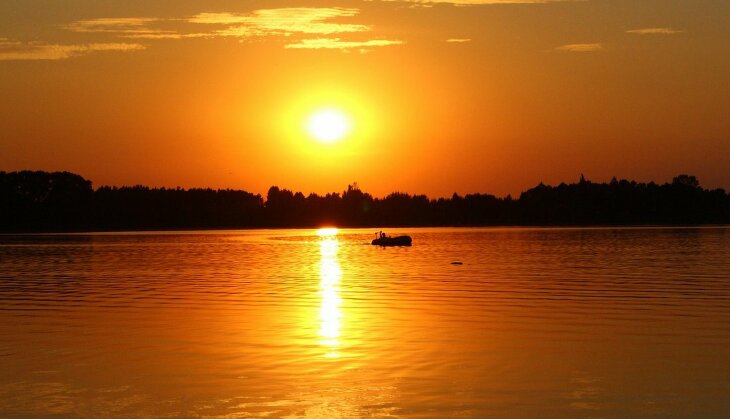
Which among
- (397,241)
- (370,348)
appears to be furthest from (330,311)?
(397,241)

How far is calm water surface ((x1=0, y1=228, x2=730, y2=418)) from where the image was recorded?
16484 millimetres

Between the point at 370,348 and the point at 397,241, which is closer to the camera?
the point at 370,348

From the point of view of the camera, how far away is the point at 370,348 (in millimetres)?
22797

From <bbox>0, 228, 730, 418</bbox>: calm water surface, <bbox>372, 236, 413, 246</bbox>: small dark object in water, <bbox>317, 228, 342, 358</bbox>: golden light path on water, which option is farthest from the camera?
<bbox>372, 236, 413, 246</bbox>: small dark object in water

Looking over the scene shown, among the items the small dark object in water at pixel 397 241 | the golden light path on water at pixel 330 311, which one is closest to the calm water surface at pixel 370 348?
the golden light path on water at pixel 330 311

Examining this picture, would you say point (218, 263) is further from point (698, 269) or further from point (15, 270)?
point (698, 269)

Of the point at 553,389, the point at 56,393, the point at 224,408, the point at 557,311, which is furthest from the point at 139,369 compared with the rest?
the point at 557,311

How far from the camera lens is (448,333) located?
84.1 ft

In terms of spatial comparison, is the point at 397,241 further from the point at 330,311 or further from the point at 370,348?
the point at 370,348

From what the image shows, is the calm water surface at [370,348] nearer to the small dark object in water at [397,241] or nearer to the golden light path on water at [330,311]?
the golden light path on water at [330,311]

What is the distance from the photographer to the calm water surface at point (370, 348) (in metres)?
16.5

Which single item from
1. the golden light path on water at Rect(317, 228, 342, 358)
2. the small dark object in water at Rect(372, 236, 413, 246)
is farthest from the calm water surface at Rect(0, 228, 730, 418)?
the small dark object in water at Rect(372, 236, 413, 246)

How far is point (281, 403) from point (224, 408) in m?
1.07

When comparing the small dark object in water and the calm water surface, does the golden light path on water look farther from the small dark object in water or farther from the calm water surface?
the small dark object in water
